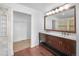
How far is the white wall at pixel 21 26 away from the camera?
1.70 m

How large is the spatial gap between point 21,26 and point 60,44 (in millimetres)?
714

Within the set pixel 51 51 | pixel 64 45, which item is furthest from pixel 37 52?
pixel 64 45

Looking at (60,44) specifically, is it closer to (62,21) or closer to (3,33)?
(62,21)

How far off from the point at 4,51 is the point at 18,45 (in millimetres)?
253

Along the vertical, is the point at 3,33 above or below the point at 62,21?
below

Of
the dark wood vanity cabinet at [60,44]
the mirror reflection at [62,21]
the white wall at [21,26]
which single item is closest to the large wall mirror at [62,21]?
the mirror reflection at [62,21]

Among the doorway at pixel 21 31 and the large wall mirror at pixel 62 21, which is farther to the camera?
the doorway at pixel 21 31

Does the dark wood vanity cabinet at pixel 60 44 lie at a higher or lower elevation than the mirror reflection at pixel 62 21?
lower

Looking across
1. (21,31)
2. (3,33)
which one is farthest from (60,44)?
(3,33)

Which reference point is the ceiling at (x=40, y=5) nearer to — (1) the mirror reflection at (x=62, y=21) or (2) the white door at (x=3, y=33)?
(1) the mirror reflection at (x=62, y=21)

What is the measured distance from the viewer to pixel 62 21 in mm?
1702

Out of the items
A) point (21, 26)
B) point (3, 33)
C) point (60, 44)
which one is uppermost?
point (21, 26)

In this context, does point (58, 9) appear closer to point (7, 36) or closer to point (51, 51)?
point (51, 51)

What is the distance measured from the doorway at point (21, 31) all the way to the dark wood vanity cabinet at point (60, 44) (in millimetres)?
250
